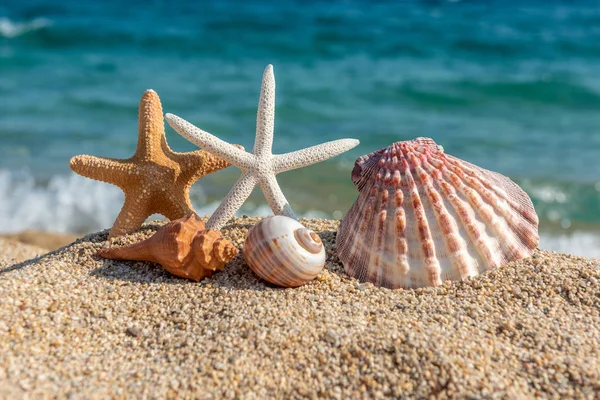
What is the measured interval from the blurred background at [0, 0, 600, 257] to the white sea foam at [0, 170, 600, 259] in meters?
0.03

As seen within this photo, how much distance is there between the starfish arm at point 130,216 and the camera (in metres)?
4.31

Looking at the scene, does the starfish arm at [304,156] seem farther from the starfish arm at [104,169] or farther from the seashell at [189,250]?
the starfish arm at [104,169]

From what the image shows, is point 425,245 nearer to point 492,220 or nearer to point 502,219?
point 492,220

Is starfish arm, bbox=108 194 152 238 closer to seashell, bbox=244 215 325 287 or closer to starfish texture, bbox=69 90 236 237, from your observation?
starfish texture, bbox=69 90 236 237

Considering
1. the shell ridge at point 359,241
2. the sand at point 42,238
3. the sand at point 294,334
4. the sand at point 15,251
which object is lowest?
the sand at point 42,238

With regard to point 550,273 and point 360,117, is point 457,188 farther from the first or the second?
point 360,117

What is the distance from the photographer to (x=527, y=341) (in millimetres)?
3107

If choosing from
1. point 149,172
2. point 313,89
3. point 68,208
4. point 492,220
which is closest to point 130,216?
point 149,172

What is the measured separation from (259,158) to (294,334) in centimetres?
152

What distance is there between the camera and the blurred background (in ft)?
27.2

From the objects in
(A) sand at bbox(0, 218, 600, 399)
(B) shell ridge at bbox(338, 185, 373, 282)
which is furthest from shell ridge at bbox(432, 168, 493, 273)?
(B) shell ridge at bbox(338, 185, 373, 282)

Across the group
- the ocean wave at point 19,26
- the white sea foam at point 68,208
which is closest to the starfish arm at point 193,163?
the white sea foam at point 68,208

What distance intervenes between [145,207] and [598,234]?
5636 mm

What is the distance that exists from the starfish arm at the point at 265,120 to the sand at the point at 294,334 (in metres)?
0.84
